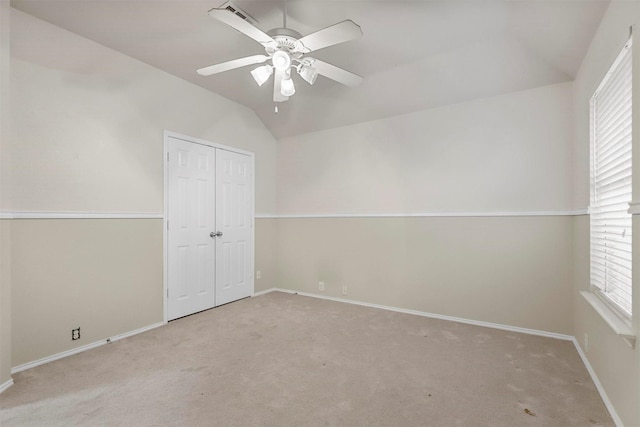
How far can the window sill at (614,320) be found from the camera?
4.91 ft

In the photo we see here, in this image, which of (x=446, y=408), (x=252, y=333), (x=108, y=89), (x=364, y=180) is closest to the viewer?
(x=446, y=408)

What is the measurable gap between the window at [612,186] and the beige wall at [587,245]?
0.40 ft

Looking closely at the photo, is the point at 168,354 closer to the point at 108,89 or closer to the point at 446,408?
the point at 446,408

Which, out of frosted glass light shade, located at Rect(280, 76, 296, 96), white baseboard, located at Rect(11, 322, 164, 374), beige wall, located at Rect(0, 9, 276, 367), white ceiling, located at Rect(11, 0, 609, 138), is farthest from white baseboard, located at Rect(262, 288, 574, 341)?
frosted glass light shade, located at Rect(280, 76, 296, 96)

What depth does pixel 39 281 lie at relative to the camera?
242 cm

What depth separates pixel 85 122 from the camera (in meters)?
2.70

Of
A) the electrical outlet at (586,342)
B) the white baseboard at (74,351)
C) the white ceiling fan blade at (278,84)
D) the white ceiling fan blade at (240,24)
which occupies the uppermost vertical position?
the white ceiling fan blade at (240,24)

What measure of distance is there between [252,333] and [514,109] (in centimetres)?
349

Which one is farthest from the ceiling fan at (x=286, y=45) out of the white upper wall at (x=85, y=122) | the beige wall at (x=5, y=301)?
the beige wall at (x=5, y=301)

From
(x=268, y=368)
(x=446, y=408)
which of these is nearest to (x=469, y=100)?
(x=446, y=408)

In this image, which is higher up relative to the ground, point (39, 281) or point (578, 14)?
point (578, 14)

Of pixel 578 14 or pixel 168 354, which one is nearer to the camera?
pixel 578 14

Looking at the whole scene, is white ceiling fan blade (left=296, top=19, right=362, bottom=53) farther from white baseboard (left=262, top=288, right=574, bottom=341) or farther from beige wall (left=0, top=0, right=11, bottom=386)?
white baseboard (left=262, top=288, right=574, bottom=341)

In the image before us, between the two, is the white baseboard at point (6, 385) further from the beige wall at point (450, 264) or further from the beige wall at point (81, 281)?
the beige wall at point (450, 264)
